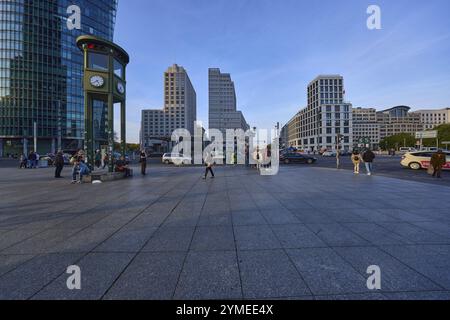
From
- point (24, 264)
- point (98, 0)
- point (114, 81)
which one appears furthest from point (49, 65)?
point (24, 264)

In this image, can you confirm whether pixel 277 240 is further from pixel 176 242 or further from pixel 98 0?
pixel 98 0

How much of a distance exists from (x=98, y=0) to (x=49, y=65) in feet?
102

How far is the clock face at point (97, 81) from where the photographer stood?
522 inches

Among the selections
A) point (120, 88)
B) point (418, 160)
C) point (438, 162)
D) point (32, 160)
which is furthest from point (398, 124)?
point (32, 160)

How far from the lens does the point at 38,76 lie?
66375mm

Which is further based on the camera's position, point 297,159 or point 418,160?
point 297,159

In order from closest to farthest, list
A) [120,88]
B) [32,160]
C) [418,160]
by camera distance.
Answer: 1. [120,88]
2. [418,160]
3. [32,160]

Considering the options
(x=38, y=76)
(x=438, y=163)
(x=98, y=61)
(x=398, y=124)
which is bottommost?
(x=438, y=163)

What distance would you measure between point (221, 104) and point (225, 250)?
8442 centimetres

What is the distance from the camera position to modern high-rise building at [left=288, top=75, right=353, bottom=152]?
3816 inches

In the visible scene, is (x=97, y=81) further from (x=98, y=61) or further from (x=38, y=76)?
(x=38, y=76)

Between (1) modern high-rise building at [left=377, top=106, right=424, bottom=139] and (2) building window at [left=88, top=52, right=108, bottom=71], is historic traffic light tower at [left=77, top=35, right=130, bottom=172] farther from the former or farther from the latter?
(1) modern high-rise building at [left=377, top=106, right=424, bottom=139]

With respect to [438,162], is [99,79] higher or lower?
higher

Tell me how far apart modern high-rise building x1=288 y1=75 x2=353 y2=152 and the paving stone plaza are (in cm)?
9448
